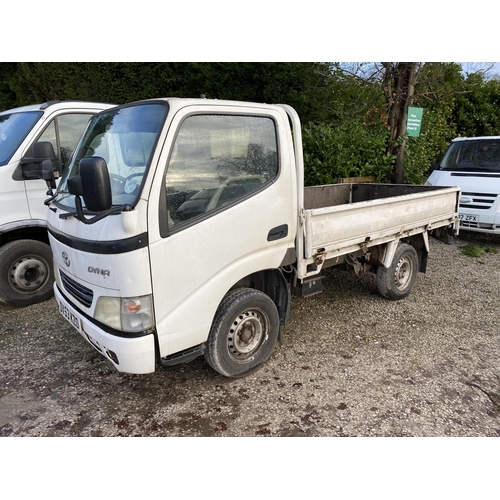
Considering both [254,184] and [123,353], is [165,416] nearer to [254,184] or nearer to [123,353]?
[123,353]

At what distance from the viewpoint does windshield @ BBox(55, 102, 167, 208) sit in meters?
2.60

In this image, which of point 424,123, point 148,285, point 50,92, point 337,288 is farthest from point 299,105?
point 148,285

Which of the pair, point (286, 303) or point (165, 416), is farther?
point (286, 303)

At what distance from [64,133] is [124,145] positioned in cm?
240

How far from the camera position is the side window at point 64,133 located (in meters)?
4.64

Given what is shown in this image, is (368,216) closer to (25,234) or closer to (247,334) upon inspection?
(247,334)

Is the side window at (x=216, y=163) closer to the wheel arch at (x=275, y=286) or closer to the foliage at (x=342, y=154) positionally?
the wheel arch at (x=275, y=286)

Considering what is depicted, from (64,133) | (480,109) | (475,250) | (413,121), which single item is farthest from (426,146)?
(64,133)

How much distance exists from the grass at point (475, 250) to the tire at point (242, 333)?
4.99 m

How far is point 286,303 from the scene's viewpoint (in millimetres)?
3459

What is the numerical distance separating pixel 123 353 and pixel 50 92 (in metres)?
9.44

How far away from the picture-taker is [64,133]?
4.73 meters

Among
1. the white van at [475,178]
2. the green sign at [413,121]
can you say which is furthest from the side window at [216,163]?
the green sign at [413,121]

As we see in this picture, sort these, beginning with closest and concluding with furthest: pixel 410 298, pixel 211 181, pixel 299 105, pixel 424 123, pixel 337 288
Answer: pixel 211 181 → pixel 410 298 → pixel 337 288 → pixel 299 105 → pixel 424 123
